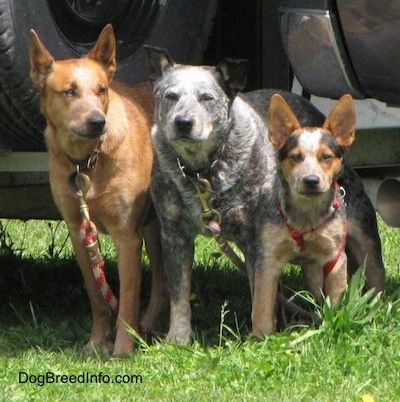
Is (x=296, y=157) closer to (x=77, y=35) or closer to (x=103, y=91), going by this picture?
(x=103, y=91)

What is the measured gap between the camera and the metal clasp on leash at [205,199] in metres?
5.33

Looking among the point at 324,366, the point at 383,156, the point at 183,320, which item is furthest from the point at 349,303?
the point at 383,156

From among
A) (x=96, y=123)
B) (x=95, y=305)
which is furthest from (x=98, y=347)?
(x=96, y=123)

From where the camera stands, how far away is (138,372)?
491 centimetres

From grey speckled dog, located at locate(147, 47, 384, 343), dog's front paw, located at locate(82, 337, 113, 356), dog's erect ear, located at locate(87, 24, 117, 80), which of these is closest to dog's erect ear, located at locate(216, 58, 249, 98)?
grey speckled dog, located at locate(147, 47, 384, 343)

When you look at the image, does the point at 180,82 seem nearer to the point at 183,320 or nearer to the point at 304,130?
the point at 304,130

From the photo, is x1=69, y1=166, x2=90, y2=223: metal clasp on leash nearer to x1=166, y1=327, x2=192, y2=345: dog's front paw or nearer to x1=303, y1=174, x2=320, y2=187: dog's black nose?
x1=166, y1=327, x2=192, y2=345: dog's front paw

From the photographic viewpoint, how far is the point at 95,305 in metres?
5.64

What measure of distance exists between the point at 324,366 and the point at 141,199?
118 centimetres

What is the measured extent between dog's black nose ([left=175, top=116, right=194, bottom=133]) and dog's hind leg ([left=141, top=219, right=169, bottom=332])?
74 cm

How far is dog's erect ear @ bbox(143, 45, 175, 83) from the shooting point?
5.28 meters

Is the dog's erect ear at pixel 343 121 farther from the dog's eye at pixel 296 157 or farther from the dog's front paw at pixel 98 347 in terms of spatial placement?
the dog's front paw at pixel 98 347

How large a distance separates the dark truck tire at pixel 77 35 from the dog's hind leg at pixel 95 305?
46 cm

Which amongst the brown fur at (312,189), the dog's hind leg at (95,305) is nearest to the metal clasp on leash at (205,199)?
the brown fur at (312,189)
